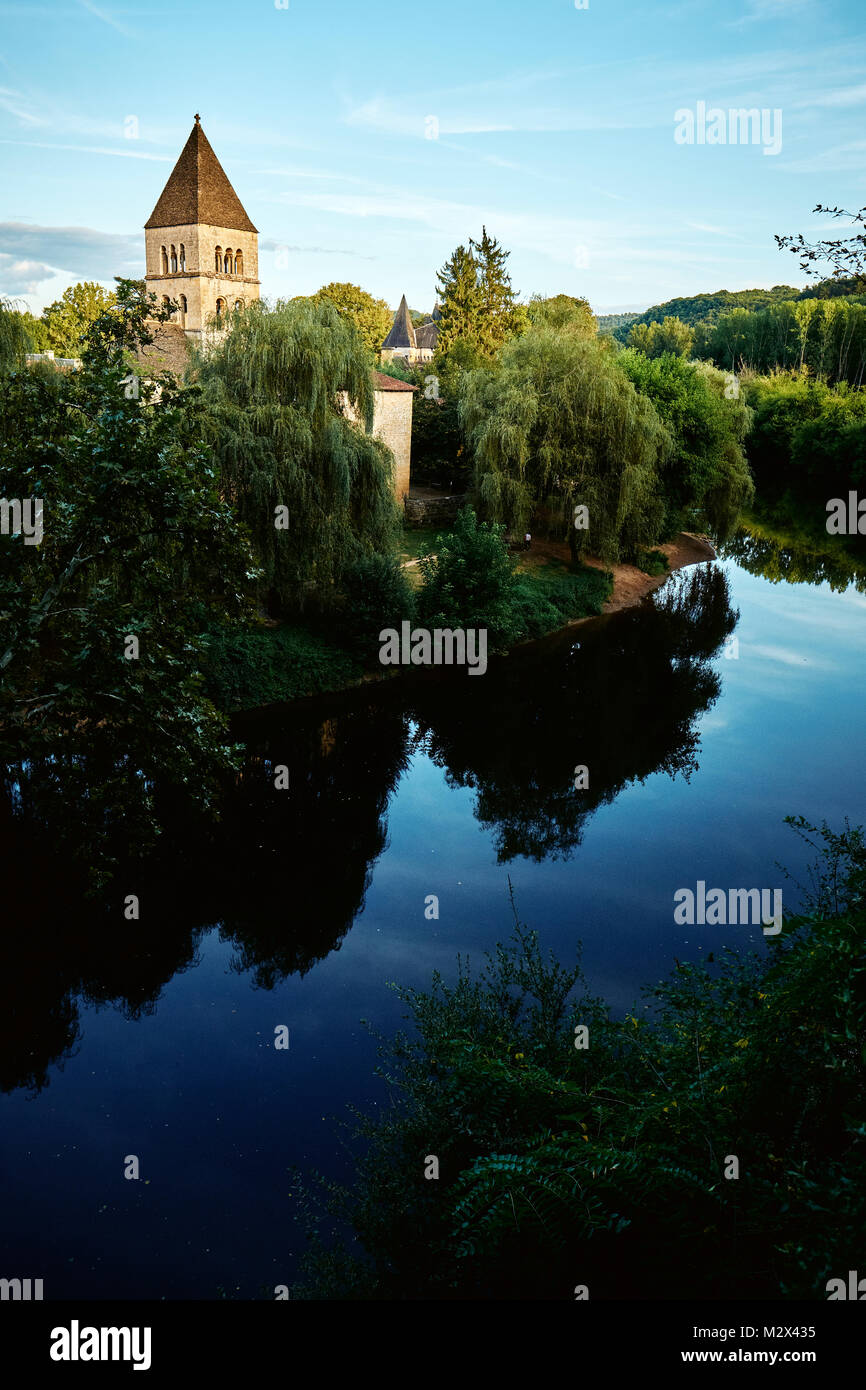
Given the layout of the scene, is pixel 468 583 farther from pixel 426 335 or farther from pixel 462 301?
pixel 426 335

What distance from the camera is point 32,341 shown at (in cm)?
2006

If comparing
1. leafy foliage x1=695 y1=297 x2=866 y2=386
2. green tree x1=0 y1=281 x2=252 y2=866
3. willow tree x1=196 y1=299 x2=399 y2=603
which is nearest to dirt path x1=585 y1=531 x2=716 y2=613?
willow tree x1=196 y1=299 x2=399 y2=603

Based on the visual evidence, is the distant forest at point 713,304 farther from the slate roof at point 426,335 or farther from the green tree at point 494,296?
the green tree at point 494,296

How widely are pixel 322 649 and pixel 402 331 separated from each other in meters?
68.0

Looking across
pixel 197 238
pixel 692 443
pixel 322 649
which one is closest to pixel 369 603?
pixel 322 649

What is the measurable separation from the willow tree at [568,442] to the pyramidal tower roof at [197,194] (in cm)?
1426

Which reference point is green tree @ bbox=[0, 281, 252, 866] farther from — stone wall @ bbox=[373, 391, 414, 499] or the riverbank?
stone wall @ bbox=[373, 391, 414, 499]

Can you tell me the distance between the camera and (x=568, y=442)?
3127cm

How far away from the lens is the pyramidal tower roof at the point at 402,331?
8419cm

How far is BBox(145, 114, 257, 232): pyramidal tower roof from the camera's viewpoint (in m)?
37.4

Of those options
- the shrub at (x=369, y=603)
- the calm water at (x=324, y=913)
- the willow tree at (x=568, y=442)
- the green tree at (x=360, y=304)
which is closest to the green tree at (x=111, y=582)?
the calm water at (x=324, y=913)

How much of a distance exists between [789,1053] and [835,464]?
57361 millimetres

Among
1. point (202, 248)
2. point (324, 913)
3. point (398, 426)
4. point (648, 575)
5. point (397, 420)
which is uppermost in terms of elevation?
point (202, 248)

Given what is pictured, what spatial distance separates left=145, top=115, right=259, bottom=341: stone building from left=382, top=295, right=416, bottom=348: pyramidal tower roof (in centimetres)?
4642
